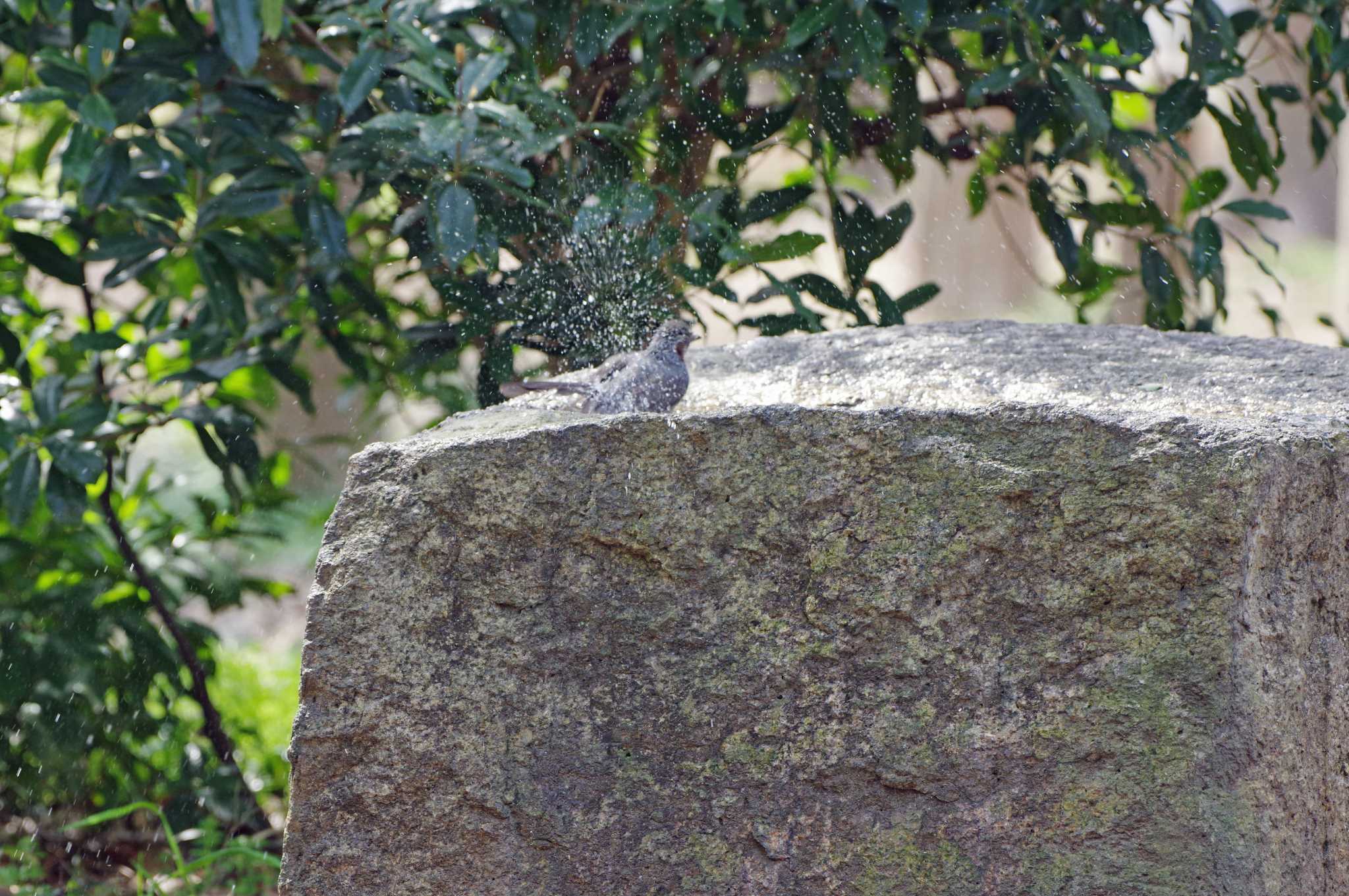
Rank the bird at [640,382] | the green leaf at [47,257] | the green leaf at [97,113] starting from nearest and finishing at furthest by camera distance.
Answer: the bird at [640,382], the green leaf at [97,113], the green leaf at [47,257]

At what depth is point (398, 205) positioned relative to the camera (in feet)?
14.4

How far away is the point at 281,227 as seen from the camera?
438cm

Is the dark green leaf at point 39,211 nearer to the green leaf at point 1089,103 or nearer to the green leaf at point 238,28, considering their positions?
the green leaf at point 238,28

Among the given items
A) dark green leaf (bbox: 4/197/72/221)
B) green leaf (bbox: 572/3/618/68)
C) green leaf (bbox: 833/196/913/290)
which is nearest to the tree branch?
dark green leaf (bbox: 4/197/72/221)

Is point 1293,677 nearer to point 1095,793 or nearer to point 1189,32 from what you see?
point 1095,793

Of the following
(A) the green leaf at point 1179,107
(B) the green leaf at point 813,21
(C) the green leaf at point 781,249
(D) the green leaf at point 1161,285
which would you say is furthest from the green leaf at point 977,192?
(B) the green leaf at point 813,21

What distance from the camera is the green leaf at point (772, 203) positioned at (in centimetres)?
423

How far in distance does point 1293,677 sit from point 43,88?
3.30 meters

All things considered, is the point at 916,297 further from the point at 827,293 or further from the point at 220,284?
the point at 220,284

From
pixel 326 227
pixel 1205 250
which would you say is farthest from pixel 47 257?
Answer: pixel 1205 250

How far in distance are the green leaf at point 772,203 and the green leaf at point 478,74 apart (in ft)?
3.45

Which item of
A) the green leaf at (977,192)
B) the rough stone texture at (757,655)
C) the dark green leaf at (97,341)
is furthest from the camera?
the green leaf at (977,192)

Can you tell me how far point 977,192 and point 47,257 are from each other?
10.0 feet

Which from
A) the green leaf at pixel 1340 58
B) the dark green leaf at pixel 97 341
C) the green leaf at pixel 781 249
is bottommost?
the dark green leaf at pixel 97 341
